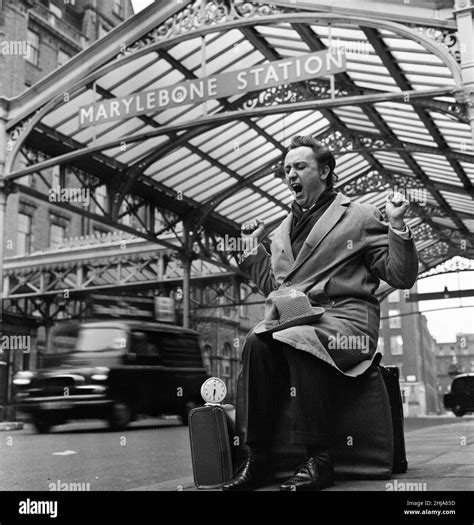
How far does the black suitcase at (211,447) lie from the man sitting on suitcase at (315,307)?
0.42 feet

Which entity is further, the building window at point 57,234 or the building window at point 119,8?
the building window at point 119,8

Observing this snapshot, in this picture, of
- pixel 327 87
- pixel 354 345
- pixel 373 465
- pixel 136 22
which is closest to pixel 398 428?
pixel 373 465

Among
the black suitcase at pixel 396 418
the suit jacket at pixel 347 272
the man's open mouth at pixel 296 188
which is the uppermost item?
the man's open mouth at pixel 296 188

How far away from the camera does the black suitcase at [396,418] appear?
2.45 meters

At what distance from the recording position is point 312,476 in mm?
2055

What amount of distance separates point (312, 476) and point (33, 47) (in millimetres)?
29498

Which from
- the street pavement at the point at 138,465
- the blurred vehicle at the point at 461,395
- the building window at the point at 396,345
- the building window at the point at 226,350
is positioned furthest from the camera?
the building window at the point at 396,345

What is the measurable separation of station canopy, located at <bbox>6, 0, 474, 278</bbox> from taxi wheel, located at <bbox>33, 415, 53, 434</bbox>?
12.3 ft

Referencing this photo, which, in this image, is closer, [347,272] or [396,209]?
[396,209]
